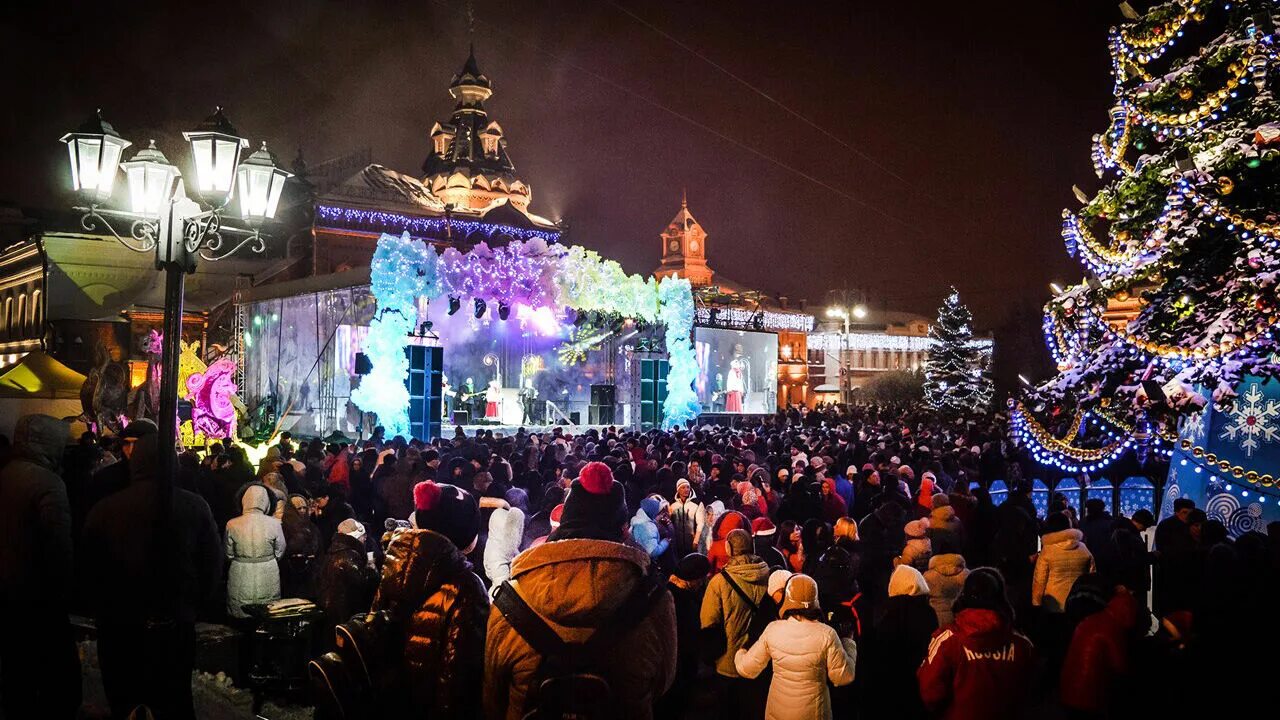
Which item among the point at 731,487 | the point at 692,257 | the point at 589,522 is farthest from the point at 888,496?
the point at 692,257

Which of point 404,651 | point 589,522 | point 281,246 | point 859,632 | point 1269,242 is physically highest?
point 281,246

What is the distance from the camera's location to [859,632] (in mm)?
5621

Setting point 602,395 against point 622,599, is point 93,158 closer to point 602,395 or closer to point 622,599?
point 622,599

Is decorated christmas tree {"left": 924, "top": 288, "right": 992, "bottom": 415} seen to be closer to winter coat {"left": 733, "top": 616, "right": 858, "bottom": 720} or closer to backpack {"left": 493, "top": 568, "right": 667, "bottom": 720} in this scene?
winter coat {"left": 733, "top": 616, "right": 858, "bottom": 720}

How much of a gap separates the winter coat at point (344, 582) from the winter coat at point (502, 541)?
3.31 ft

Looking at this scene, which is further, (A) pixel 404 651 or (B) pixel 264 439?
(B) pixel 264 439

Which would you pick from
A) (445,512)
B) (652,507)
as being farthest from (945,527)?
(445,512)

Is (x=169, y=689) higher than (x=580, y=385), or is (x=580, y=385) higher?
(x=580, y=385)

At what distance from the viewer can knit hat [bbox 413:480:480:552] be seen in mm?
4102

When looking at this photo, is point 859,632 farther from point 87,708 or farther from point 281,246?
point 281,246

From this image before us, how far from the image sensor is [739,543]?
5531mm

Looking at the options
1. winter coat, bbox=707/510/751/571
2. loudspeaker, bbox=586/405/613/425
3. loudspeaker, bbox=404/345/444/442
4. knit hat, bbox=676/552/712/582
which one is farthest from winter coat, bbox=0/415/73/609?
loudspeaker, bbox=586/405/613/425

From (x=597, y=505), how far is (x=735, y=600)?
1.84m

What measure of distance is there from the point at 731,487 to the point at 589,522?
6.89 m
